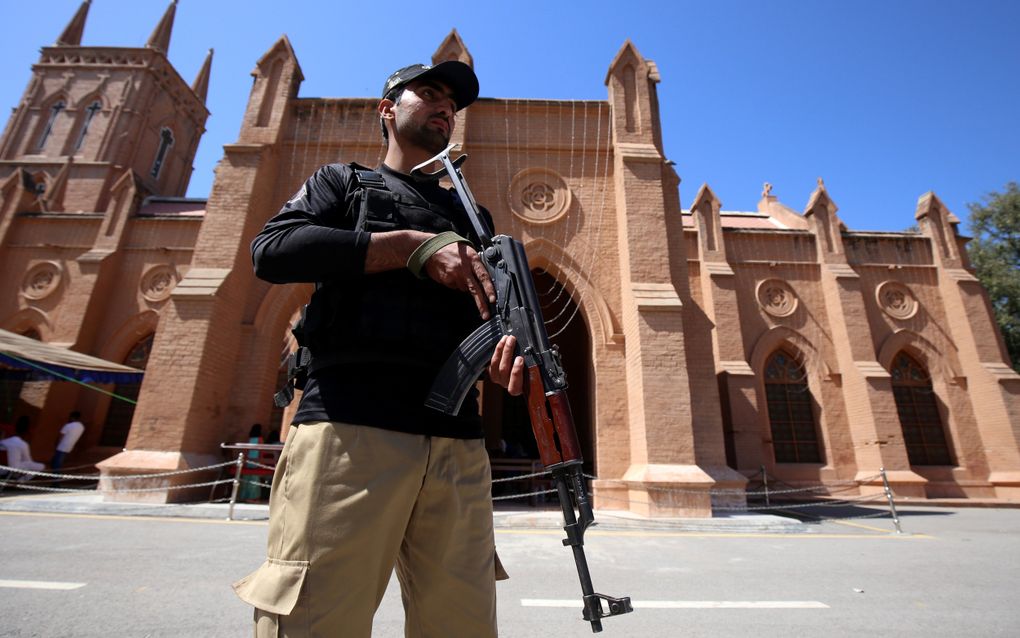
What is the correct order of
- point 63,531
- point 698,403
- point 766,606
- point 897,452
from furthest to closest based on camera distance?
point 897,452 → point 698,403 → point 63,531 → point 766,606

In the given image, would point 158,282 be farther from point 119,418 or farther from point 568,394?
point 568,394

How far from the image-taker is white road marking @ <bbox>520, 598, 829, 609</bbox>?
3451mm

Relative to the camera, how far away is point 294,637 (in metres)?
1.08

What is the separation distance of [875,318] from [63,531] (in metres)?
21.7

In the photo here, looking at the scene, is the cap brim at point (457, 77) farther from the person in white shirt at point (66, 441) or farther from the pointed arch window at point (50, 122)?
the pointed arch window at point (50, 122)

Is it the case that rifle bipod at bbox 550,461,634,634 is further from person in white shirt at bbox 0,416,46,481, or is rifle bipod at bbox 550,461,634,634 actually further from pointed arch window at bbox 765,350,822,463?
pointed arch window at bbox 765,350,822,463

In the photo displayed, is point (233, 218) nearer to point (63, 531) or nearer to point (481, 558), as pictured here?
point (63, 531)

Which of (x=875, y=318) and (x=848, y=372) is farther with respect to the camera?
(x=875, y=318)

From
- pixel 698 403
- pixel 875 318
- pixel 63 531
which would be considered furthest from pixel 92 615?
pixel 875 318

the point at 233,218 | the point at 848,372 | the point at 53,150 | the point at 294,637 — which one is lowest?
the point at 294,637

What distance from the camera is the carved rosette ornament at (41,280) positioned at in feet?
53.2

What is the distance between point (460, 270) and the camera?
1441 millimetres

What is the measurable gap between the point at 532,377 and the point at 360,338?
1.79ft

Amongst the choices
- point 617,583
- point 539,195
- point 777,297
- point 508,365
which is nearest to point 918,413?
point 777,297
